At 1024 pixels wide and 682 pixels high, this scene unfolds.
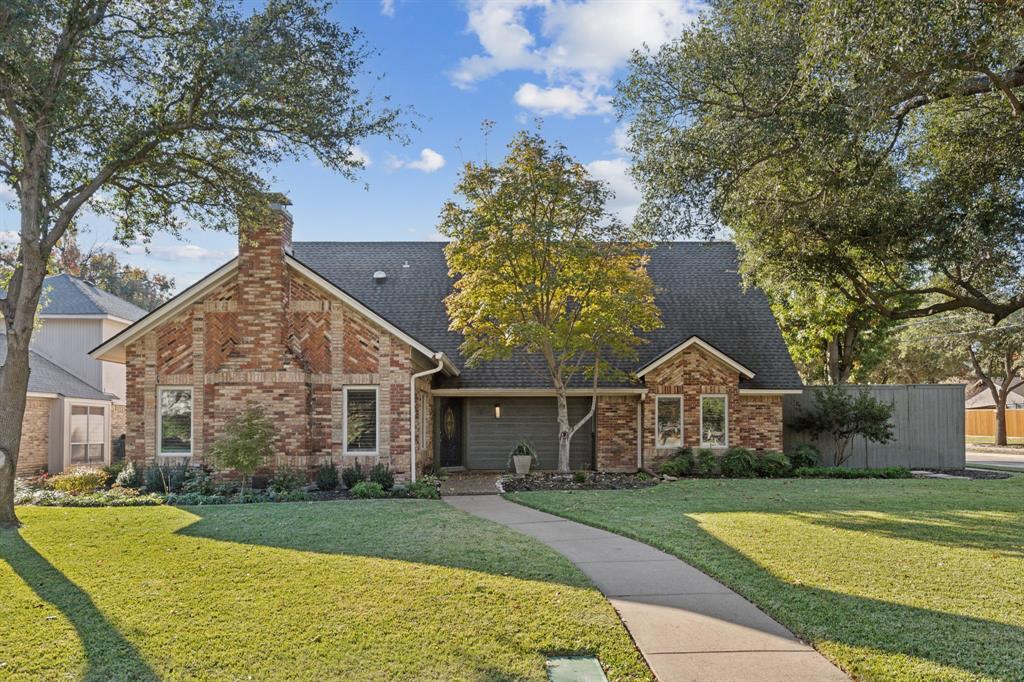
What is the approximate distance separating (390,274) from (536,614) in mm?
18803

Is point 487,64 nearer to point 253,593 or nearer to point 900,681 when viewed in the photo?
point 253,593

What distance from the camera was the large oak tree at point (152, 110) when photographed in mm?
11875

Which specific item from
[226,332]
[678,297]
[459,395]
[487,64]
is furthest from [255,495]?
[678,297]

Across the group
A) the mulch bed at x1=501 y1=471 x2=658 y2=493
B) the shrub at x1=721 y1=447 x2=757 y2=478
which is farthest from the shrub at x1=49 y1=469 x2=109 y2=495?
the shrub at x1=721 y1=447 x2=757 y2=478

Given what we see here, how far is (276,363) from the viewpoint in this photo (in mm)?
16484

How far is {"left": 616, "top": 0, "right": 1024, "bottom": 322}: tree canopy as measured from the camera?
29.8 feet

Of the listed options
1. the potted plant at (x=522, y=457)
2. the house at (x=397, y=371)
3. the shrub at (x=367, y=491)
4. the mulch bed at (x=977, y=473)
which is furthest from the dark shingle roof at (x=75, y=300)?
the mulch bed at (x=977, y=473)

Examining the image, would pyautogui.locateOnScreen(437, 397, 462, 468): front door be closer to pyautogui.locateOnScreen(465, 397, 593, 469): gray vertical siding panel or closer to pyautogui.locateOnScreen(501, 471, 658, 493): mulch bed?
pyautogui.locateOnScreen(465, 397, 593, 469): gray vertical siding panel

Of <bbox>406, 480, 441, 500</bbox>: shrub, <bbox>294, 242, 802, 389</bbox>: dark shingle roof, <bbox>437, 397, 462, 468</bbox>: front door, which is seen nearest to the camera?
<bbox>406, 480, 441, 500</bbox>: shrub

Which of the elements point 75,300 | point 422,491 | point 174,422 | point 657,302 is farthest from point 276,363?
point 75,300

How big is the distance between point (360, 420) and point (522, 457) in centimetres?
447

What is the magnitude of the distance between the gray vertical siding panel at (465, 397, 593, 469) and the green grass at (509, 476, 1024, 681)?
5.72 meters

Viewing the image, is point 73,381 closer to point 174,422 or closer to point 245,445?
point 174,422

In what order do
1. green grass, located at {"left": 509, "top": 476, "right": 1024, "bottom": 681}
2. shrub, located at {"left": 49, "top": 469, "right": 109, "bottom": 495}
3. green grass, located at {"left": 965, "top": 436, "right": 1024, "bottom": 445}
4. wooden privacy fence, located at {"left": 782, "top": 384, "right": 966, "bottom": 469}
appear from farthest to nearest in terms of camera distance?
green grass, located at {"left": 965, "top": 436, "right": 1024, "bottom": 445} → wooden privacy fence, located at {"left": 782, "top": 384, "right": 966, "bottom": 469} → shrub, located at {"left": 49, "top": 469, "right": 109, "bottom": 495} → green grass, located at {"left": 509, "top": 476, "right": 1024, "bottom": 681}
